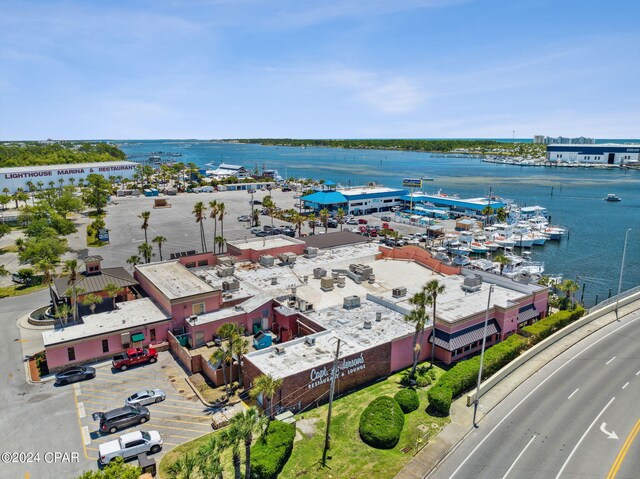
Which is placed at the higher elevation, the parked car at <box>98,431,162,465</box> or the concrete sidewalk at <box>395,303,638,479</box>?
the parked car at <box>98,431,162,465</box>

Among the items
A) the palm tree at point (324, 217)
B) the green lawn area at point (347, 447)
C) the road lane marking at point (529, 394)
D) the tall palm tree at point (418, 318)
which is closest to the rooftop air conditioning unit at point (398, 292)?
the tall palm tree at point (418, 318)

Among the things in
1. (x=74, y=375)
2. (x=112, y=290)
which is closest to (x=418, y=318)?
(x=74, y=375)

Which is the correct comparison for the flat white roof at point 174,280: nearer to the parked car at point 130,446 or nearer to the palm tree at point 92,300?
the palm tree at point 92,300

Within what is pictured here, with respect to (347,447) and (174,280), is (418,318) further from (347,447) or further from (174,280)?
(174,280)

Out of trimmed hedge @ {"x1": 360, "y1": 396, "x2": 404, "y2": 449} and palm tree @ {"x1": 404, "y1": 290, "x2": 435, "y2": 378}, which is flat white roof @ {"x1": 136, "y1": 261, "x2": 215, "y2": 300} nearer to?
palm tree @ {"x1": 404, "y1": 290, "x2": 435, "y2": 378}

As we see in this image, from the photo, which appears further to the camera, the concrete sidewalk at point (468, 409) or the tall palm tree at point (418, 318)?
the tall palm tree at point (418, 318)

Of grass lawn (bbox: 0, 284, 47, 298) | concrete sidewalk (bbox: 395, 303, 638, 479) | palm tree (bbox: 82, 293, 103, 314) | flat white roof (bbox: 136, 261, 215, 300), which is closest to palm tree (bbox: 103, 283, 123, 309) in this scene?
palm tree (bbox: 82, 293, 103, 314)
